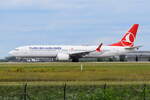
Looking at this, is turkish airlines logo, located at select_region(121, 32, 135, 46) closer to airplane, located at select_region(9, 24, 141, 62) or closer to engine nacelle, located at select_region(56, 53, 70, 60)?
airplane, located at select_region(9, 24, 141, 62)

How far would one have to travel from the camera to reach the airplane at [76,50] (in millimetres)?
100194

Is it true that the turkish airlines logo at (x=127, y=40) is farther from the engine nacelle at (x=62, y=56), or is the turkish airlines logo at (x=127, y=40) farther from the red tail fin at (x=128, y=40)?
the engine nacelle at (x=62, y=56)

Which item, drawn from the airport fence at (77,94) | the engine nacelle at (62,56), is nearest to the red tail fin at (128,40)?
the engine nacelle at (62,56)

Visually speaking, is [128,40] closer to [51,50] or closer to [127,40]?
[127,40]

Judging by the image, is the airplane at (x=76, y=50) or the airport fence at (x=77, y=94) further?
the airplane at (x=76, y=50)

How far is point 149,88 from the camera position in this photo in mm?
34094

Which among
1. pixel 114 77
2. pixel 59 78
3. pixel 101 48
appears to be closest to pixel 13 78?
pixel 59 78

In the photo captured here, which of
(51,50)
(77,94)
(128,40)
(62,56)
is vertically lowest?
(77,94)

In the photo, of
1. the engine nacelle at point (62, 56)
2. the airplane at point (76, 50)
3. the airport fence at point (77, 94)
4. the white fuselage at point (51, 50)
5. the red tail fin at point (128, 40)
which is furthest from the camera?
the red tail fin at point (128, 40)

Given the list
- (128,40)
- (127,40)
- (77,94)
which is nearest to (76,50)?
(127,40)

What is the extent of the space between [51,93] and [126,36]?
263 feet

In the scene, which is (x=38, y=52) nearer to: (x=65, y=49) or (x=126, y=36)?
(x=65, y=49)

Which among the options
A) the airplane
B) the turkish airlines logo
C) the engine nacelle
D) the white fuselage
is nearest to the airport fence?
the white fuselage

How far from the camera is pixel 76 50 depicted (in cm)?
10531
